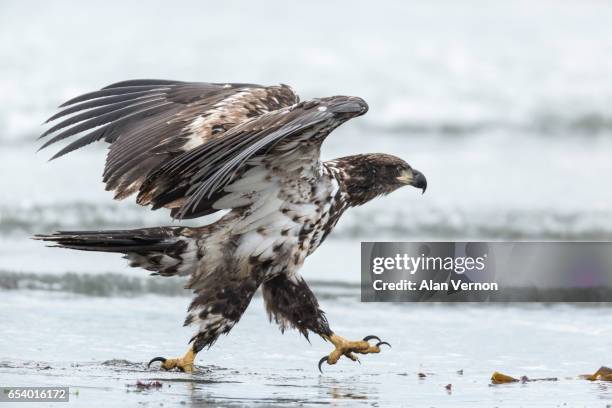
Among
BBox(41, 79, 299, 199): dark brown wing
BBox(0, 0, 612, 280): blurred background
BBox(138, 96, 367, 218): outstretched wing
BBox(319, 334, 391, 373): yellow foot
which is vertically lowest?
BBox(319, 334, 391, 373): yellow foot

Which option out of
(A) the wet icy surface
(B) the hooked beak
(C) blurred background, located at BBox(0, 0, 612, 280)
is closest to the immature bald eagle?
(B) the hooked beak

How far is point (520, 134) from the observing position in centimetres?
1717

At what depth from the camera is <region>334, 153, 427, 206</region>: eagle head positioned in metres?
7.46

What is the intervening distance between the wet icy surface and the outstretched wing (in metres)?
0.85

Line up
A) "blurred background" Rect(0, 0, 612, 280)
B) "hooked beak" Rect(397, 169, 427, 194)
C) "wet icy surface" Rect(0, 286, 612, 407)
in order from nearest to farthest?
"wet icy surface" Rect(0, 286, 612, 407) < "hooked beak" Rect(397, 169, 427, 194) < "blurred background" Rect(0, 0, 612, 280)

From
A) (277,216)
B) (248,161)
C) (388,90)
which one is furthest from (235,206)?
(388,90)

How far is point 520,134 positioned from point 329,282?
318 inches

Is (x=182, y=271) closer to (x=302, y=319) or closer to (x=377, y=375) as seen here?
(x=302, y=319)

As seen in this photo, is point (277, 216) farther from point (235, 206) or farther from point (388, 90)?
point (388, 90)

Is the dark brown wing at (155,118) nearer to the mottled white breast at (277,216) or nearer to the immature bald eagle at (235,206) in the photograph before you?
the immature bald eagle at (235,206)

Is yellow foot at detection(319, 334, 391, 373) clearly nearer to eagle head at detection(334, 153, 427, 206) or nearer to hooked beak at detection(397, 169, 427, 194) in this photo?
→ eagle head at detection(334, 153, 427, 206)

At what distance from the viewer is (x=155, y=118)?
25.6ft

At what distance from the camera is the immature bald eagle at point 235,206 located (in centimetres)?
675

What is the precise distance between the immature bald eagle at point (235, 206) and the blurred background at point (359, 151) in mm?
318
